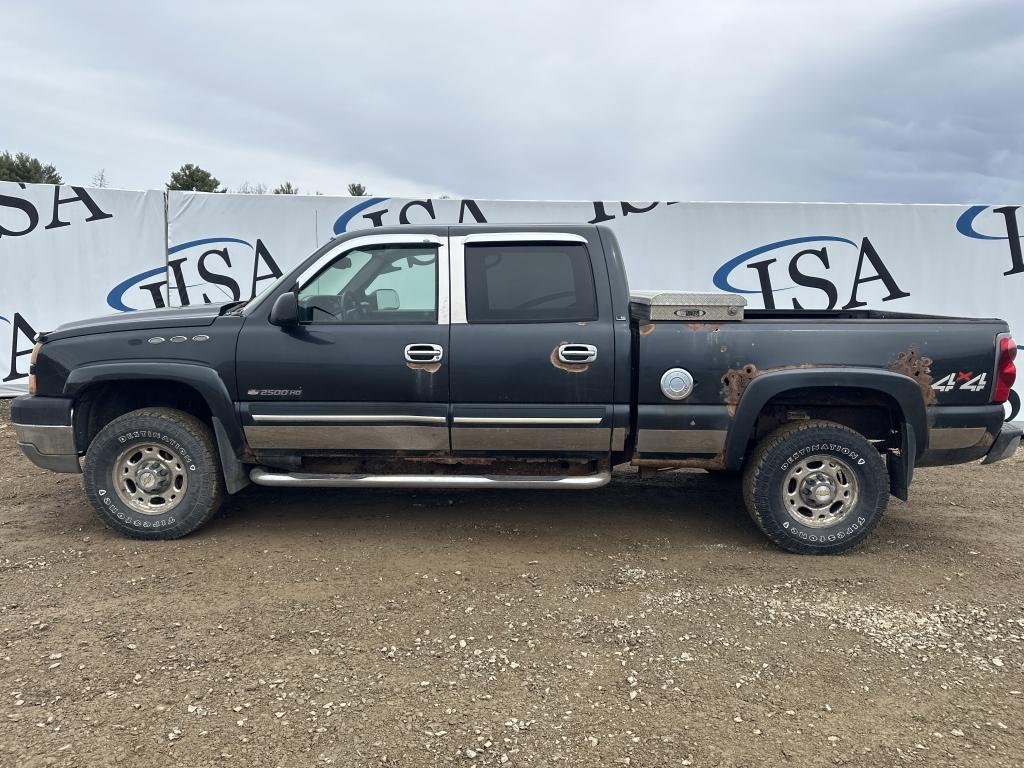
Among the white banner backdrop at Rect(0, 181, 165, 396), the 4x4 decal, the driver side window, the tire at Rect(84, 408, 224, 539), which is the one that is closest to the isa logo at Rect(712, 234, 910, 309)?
the 4x4 decal

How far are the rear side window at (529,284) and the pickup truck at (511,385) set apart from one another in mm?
12

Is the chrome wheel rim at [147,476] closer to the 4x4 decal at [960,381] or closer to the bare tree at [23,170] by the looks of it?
the 4x4 decal at [960,381]

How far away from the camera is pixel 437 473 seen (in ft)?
14.4

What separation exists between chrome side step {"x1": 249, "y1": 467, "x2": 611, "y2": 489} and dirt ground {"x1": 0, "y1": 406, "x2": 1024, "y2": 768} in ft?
1.28

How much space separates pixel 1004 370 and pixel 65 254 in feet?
32.1

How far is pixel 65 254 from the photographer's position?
868 cm

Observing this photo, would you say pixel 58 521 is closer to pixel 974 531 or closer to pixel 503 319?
pixel 503 319

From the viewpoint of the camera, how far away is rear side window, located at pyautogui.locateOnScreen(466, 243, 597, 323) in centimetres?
412

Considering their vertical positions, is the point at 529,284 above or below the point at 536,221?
below

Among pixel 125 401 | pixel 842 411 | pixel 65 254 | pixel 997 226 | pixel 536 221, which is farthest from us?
pixel 65 254

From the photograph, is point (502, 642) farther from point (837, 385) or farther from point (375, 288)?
point (837, 385)

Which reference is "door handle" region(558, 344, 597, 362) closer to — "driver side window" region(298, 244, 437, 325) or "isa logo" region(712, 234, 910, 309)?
"driver side window" region(298, 244, 437, 325)

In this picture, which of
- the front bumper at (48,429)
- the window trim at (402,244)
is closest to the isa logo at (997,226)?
the window trim at (402,244)

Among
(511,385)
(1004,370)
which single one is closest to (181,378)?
(511,385)
